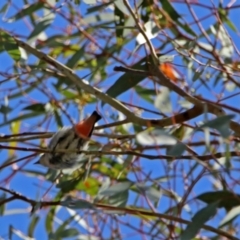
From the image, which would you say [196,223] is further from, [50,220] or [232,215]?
[50,220]

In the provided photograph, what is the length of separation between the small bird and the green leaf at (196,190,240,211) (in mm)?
321

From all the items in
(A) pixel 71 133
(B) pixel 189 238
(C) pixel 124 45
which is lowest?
(B) pixel 189 238

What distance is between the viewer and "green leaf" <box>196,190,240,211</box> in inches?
68.2

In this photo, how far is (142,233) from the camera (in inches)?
76.2

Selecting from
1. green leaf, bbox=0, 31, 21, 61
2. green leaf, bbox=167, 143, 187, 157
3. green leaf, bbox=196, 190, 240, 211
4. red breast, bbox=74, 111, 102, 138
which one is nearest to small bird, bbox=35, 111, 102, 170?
red breast, bbox=74, 111, 102, 138

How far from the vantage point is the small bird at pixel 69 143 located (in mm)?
1964

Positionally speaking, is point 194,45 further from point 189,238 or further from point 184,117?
point 189,238

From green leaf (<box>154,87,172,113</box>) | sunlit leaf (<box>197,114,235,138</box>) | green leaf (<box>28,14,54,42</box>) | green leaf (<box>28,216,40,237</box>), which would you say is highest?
green leaf (<box>28,14,54,42</box>)

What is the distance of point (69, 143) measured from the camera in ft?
6.63

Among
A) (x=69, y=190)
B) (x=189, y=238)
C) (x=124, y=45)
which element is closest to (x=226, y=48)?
(x=124, y=45)

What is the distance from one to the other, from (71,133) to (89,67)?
52 centimetres

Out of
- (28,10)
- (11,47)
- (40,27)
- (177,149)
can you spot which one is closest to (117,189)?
(177,149)

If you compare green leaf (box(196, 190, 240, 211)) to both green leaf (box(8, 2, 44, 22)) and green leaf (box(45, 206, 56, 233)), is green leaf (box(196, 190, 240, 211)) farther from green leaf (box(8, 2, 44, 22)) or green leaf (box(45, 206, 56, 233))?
green leaf (box(8, 2, 44, 22))

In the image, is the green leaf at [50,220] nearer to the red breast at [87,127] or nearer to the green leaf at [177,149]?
the red breast at [87,127]
